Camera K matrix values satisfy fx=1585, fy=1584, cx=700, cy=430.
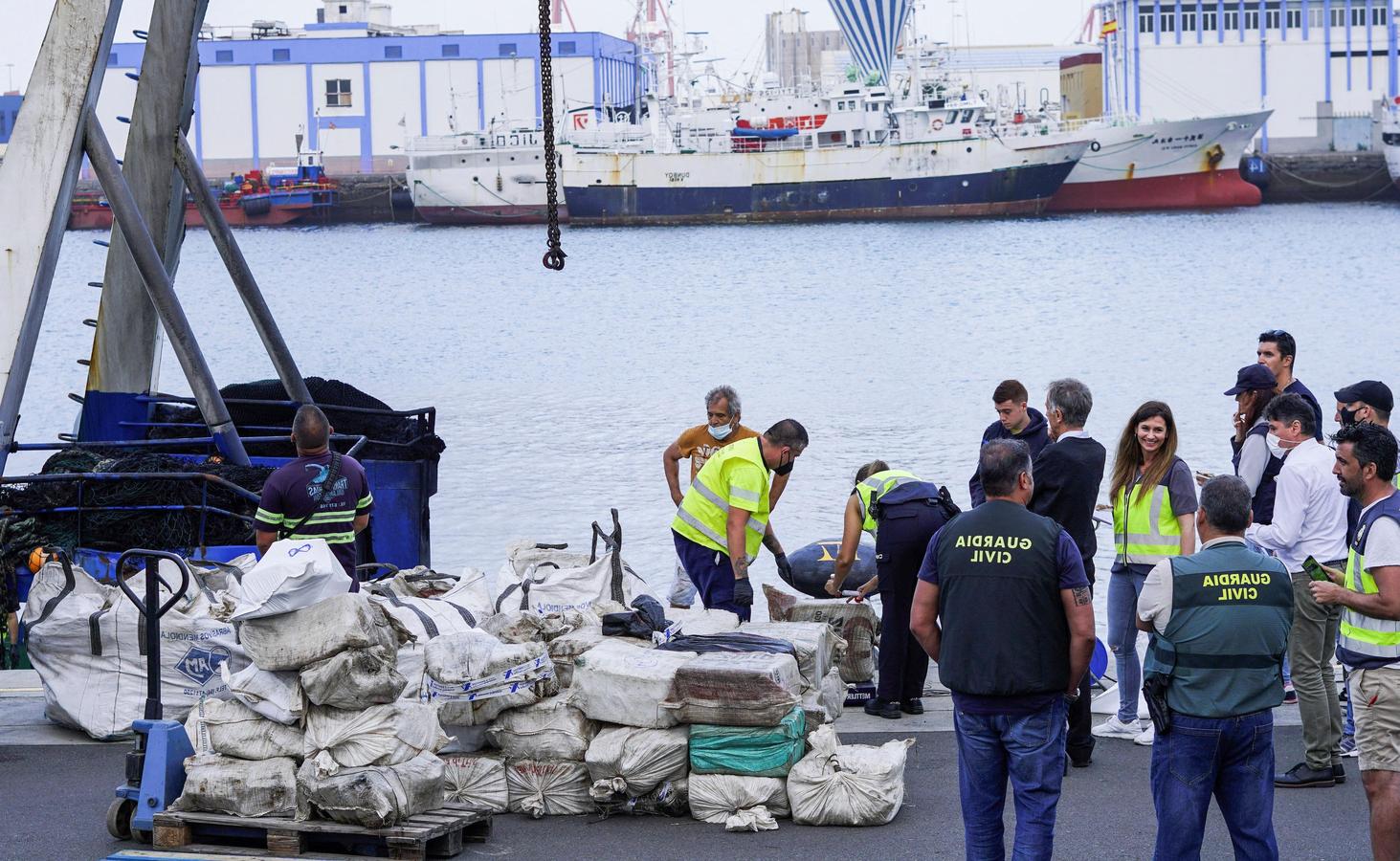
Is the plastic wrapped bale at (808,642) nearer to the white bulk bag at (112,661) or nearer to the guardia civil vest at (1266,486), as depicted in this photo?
the guardia civil vest at (1266,486)

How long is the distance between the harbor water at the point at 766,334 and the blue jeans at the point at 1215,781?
989 centimetres

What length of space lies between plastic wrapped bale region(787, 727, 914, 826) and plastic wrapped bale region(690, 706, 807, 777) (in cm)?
8

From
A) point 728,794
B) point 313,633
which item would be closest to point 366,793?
point 313,633

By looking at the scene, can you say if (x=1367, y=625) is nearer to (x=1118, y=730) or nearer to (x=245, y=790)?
(x=1118, y=730)

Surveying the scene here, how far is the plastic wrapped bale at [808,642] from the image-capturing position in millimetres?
6807

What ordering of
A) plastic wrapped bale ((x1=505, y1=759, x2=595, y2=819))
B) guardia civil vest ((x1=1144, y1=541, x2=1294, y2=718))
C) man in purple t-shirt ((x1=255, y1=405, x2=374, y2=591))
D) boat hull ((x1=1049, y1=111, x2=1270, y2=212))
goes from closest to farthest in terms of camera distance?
1. guardia civil vest ((x1=1144, y1=541, x2=1294, y2=718))
2. plastic wrapped bale ((x1=505, y1=759, x2=595, y2=819))
3. man in purple t-shirt ((x1=255, y1=405, x2=374, y2=591))
4. boat hull ((x1=1049, y1=111, x2=1270, y2=212))

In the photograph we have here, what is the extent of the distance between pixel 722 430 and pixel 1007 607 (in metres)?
4.73

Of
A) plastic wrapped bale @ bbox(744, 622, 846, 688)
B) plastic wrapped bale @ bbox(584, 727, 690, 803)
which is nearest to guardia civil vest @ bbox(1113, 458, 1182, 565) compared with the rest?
plastic wrapped bale @ bbox(744, 622, 846, 688)

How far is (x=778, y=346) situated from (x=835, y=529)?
2448 cm

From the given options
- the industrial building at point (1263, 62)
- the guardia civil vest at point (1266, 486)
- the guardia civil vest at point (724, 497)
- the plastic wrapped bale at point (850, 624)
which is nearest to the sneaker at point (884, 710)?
the plastic wrapped bale at point (850, 624)

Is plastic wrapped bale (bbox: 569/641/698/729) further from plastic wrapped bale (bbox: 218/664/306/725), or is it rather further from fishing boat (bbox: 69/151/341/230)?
fishing boat (bbox: 69/151/341/230)

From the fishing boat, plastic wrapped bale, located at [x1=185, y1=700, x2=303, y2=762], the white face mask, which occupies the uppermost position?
the fishing boat

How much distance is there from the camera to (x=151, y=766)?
5.86m

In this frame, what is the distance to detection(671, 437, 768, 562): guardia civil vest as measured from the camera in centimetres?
779
